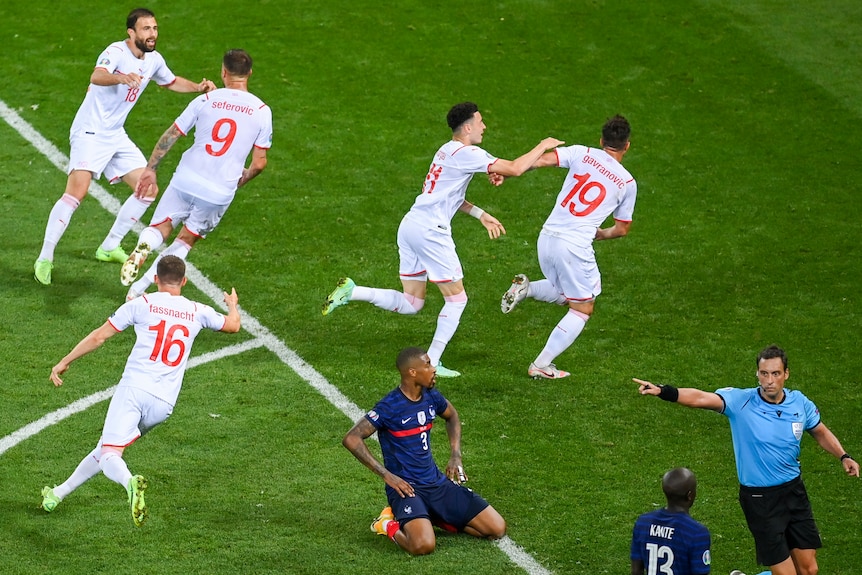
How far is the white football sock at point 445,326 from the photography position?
1063 cm

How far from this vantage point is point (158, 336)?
27.9ft

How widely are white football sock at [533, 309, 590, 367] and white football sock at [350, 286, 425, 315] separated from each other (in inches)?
46.7

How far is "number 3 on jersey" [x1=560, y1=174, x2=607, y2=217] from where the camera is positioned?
10.4 m

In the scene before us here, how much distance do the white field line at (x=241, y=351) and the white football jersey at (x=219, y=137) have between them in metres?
1.24

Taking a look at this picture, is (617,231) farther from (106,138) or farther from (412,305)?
(106,138)

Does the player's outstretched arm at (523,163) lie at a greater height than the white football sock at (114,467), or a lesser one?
greater

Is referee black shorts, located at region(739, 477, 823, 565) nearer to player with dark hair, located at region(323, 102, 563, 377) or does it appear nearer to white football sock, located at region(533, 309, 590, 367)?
white football sock, located at region(533, 309, 590, 367)

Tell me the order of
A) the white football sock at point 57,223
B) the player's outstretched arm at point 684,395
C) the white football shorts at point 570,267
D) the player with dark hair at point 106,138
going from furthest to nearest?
the white football sock at point 57,223, the player with dark hair at point 106,138, the white football shorts at point 570,267, the player's outstretched arm at point 684,395

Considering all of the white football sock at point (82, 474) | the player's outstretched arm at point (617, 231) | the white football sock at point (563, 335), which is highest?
the player's outstretched arm at point (617, 231)

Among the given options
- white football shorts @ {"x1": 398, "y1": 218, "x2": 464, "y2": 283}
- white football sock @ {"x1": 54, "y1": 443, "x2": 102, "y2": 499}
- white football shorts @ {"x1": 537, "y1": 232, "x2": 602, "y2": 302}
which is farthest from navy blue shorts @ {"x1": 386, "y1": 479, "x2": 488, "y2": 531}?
white football shorts @ {"x1": 537, "y1": 232, "x2": 602, "y2": 302}

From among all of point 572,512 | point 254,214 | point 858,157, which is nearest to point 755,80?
point 858,157

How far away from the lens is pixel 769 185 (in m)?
14.3

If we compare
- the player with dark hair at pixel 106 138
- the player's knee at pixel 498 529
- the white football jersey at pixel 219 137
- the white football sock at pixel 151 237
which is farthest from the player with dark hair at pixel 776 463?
the player with dark hair at pixel 106 138

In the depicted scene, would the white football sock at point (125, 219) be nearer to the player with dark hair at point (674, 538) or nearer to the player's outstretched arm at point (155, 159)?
the player's outstretched arm at point (155, 159)
